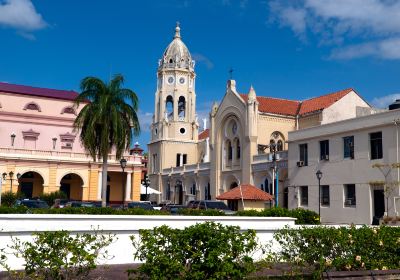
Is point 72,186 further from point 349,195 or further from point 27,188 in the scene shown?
point 349,195

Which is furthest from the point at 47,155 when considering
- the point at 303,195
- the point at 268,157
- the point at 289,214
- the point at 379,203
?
the point at 289,214

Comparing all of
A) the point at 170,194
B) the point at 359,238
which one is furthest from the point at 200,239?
the point at 170,194

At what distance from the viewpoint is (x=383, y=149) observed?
97.1ft

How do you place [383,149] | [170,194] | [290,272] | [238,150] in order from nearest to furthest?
→ 1. [290,272]
2. [383,149]
3. [238,150]
4. [170,194]

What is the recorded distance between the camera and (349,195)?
32125mm

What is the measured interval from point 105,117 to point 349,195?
1793cm

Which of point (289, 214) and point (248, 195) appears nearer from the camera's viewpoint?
point (289, 214)

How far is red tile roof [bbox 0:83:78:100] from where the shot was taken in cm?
4875

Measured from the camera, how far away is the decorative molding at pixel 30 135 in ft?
156

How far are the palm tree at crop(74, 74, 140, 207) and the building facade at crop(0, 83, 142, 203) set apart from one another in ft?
61.5

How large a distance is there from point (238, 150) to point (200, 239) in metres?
42.3

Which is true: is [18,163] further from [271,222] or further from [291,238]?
[291,238]

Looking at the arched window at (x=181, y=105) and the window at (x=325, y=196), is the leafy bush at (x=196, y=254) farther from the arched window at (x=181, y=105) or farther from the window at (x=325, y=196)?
the arched window at (x=181, y=105)

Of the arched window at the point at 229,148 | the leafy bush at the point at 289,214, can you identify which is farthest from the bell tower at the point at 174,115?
the leafy bush at the point at 289,214
